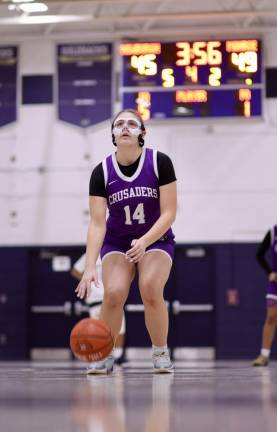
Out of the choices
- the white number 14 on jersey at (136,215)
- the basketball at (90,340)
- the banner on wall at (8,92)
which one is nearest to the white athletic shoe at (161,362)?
the basketball at (90,340)

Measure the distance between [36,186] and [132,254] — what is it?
11507 mm

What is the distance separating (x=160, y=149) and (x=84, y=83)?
6.78 feet

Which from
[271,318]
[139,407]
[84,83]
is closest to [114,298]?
[139,407]

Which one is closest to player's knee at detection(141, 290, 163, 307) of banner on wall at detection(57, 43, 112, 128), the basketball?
the basketball

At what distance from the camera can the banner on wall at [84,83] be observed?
17000 mm

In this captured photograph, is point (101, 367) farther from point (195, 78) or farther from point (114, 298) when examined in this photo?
point (195, 78)

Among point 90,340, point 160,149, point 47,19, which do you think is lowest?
point 90,340

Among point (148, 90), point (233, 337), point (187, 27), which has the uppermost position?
point (187, 27)

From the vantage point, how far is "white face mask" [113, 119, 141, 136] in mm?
6379

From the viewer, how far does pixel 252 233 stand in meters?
16.6

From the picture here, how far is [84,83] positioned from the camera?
17.1m

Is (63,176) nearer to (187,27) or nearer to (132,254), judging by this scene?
(187,27)

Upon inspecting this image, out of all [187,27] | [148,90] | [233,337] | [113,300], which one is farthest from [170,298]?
[113,300]

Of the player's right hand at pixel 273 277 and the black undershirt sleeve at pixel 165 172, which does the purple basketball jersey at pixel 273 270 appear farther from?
the black undershirt sleeve at pixel 165 172
